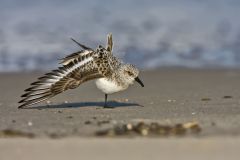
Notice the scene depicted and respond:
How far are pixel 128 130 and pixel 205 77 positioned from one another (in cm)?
695

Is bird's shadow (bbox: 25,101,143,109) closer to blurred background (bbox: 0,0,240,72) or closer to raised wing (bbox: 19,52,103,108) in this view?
raised wing (bbox: 19,52,103,108)

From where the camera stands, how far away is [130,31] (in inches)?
719

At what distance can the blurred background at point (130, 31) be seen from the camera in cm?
1608

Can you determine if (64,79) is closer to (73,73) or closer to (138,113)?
(73,73)

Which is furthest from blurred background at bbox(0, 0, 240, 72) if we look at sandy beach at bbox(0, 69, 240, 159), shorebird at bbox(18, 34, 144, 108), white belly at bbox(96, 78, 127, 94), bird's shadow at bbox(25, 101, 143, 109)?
white belly at bbox(96, 78, 127, 94)

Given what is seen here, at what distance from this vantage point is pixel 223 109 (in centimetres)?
955

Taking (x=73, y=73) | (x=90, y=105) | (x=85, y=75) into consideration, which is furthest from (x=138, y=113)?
(x=90, y=105)

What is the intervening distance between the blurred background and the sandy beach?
114 cm

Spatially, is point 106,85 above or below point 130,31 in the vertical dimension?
below

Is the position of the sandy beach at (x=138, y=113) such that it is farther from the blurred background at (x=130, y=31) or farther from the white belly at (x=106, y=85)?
the blurred background at (x=130, y=31)

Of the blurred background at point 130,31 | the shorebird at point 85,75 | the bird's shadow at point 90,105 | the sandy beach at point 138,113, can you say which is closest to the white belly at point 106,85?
the shorebird at point 85,75

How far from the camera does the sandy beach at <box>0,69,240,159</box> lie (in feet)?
21.7

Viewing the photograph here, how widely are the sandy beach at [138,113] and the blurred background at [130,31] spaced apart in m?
1.14

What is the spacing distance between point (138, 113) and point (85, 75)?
835 mm
